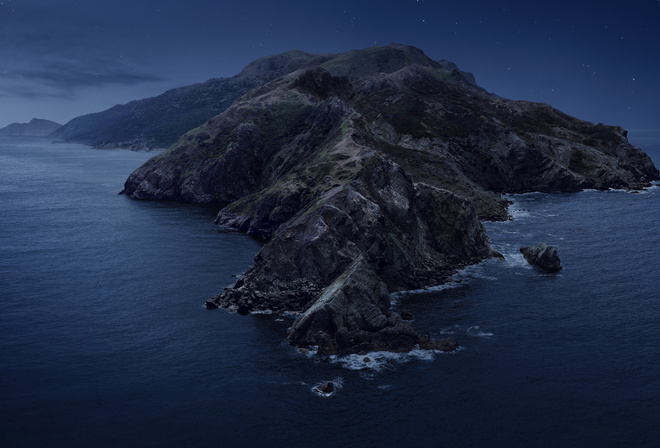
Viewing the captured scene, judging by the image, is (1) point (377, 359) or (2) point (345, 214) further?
(2) point (345, 214)

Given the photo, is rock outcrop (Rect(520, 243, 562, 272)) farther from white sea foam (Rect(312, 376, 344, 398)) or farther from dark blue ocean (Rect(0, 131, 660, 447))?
white sea foam (Rect(312, 376, 344, 398))

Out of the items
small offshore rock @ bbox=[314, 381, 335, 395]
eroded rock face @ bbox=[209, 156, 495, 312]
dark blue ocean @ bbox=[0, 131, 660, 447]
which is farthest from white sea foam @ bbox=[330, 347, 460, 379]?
eroded rock face @ bbox=[209, 156, 495, 312]

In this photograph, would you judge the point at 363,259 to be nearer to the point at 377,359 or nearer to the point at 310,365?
the point at 377,359

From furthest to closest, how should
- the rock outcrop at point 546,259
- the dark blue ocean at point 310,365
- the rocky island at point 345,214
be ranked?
the rock outcrop at point 546,259, the rocky island at point 345,214, the dark blue ocean at point 310,365

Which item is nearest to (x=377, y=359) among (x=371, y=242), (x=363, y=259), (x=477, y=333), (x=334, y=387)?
(x=334, y=387)

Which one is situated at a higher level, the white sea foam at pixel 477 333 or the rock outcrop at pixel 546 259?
the rock outcrop at pixel 546 259

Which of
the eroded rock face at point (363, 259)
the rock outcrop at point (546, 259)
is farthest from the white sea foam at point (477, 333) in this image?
the rock outcrop at point (546, 259)

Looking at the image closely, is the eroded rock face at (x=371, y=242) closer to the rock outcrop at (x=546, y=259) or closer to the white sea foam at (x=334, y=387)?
the rock outcrop at (x=546, y=259)

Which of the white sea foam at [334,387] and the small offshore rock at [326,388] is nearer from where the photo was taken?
the white sea foam at [334,387]

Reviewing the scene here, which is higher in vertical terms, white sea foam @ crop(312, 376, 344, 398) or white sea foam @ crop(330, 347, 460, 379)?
white sea foam @ crop(330, 347, 460, 379)
